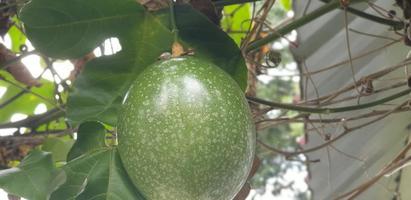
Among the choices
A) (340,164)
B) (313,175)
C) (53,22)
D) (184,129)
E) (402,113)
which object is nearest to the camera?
(184,129)

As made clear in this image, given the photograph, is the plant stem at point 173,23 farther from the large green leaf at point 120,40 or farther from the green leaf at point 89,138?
the green leaf at point 89,138

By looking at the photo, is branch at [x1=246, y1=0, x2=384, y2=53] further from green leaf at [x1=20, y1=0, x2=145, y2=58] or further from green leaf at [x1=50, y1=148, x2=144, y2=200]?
green leaf at [x1=50, y1=148, x2=144, y2=200]

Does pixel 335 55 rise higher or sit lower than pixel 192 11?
lower

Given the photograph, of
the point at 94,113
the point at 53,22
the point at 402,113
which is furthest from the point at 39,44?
the point at 402,113

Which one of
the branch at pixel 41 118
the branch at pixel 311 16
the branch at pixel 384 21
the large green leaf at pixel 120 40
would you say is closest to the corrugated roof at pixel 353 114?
the branch at pixel 384 21

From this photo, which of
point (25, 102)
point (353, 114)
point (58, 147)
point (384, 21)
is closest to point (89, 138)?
point (58, 147)

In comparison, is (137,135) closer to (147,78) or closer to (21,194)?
(147,78)

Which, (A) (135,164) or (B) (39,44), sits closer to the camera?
(A) (135,164)

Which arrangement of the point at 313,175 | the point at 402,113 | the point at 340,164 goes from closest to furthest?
the point at 402,113, the point at 340,164, the point at 313,175
